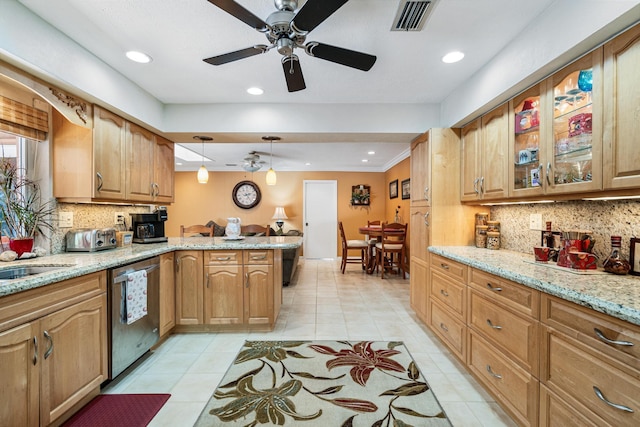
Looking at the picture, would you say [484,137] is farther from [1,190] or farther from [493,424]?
[1,190]

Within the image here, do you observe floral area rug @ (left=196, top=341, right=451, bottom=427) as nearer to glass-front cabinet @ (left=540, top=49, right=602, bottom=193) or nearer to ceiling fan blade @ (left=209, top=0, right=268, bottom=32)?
glass-front cabinet @ (left=540, top=49, right=602, bottom=193)

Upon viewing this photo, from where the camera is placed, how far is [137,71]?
2375 millimetres

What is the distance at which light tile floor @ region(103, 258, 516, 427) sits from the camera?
69.2 inches

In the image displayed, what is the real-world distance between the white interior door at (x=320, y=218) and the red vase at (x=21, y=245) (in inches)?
217

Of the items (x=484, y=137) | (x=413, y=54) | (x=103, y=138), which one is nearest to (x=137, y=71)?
(x=103, y=138)

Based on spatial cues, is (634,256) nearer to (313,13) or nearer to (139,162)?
(313,13)

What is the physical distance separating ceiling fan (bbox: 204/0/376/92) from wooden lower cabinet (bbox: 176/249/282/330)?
68.6 inches

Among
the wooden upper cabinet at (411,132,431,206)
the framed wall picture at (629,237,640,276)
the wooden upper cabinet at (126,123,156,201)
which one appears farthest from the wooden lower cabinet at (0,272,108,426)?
the framed wall picture at (629,237,640,276)

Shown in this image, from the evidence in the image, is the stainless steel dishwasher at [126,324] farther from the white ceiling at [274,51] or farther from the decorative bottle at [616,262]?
the decorative bottle at [616,262]

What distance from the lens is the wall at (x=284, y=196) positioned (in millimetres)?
7223

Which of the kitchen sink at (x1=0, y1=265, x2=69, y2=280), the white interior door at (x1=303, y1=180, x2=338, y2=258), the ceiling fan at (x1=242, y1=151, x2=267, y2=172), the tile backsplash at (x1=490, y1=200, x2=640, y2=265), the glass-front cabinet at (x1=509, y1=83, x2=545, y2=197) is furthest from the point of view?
the white interior door at (x1=303, y1=180, x2=338, y2=258)

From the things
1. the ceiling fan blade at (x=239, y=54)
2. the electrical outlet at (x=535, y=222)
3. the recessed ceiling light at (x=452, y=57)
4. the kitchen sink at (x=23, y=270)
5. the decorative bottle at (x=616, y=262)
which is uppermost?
the recessed ceiling light at (x=452, y=57)

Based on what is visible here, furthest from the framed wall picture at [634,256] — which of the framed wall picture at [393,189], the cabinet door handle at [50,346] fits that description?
the framed wall picture at [393,189]

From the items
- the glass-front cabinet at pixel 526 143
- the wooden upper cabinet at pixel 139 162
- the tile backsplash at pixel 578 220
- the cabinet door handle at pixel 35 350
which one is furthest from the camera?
the wooden upper cabinet at pixel 139 162
